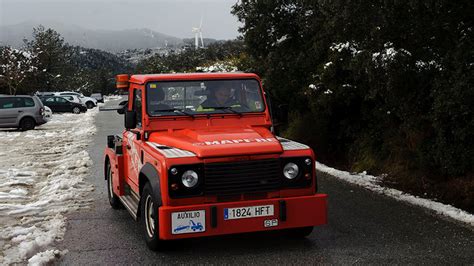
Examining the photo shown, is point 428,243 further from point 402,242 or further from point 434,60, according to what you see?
point 434,60

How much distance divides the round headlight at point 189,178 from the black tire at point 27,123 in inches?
903

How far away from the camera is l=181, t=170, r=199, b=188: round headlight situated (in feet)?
19.2

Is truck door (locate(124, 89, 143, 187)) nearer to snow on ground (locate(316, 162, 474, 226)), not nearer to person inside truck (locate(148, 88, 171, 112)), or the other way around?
person inside truck (locate(148, 88, 171, 112))

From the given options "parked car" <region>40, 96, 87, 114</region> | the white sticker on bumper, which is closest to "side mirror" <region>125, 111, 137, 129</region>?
the white sticker on bumper

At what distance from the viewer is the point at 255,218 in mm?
5977

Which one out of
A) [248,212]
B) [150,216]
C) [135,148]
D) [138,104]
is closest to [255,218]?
[248,212]

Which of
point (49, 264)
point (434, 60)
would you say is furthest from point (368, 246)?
point (434, 60)

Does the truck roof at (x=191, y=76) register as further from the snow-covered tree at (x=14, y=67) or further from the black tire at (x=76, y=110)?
the snow-covered tree at (x=14, y=67)

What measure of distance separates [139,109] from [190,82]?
0.75 metres

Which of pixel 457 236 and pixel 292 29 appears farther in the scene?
pixel 292 29

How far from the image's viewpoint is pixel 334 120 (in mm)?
15641

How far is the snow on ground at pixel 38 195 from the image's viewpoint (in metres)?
6.54

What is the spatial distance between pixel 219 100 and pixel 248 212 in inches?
73.4

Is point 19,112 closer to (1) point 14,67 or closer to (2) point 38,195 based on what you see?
(2) point 38,195
